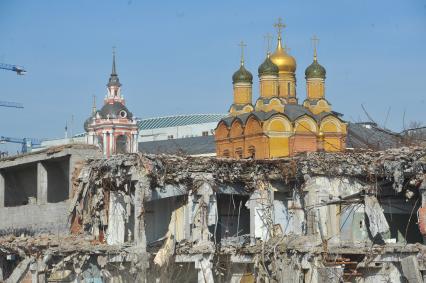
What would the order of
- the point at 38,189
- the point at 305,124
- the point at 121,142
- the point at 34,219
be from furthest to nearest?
the point at 121,142 → the point at 305,124 → the point at 38,189 → the point at 34,219

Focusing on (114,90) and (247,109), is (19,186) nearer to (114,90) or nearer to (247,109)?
(247,109)

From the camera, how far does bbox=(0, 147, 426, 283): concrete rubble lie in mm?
22172

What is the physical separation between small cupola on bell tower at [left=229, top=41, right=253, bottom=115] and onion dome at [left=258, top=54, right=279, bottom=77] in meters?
2.29

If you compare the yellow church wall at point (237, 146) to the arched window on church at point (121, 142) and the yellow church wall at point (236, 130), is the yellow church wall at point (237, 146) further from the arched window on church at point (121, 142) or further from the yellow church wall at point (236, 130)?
the arched window on church at point (121, 142)

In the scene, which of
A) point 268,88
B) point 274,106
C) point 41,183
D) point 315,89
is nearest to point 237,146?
point 274,106

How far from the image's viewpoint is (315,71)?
59.3 metres

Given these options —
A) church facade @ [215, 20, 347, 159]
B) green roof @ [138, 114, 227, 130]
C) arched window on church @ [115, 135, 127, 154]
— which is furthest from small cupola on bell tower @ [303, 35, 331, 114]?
green roof @ [138, 114, 227, 130]

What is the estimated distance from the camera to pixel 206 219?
24.0m

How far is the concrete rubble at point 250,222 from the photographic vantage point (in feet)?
72.7

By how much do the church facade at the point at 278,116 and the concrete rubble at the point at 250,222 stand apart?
2623 cm

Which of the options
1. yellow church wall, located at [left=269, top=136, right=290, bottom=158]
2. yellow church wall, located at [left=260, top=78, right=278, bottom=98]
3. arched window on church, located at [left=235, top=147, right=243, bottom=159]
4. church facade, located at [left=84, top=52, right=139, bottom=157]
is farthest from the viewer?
church facade, located at [left=84, top=52, right=139, bottom=157]

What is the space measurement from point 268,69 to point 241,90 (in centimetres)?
328

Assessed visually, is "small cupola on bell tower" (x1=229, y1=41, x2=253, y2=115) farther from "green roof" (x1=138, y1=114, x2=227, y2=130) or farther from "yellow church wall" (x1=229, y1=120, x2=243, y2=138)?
"green roof" (x1=138, y1=114, x2=227, y2=130)

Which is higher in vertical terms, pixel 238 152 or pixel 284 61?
pixel 284 61
